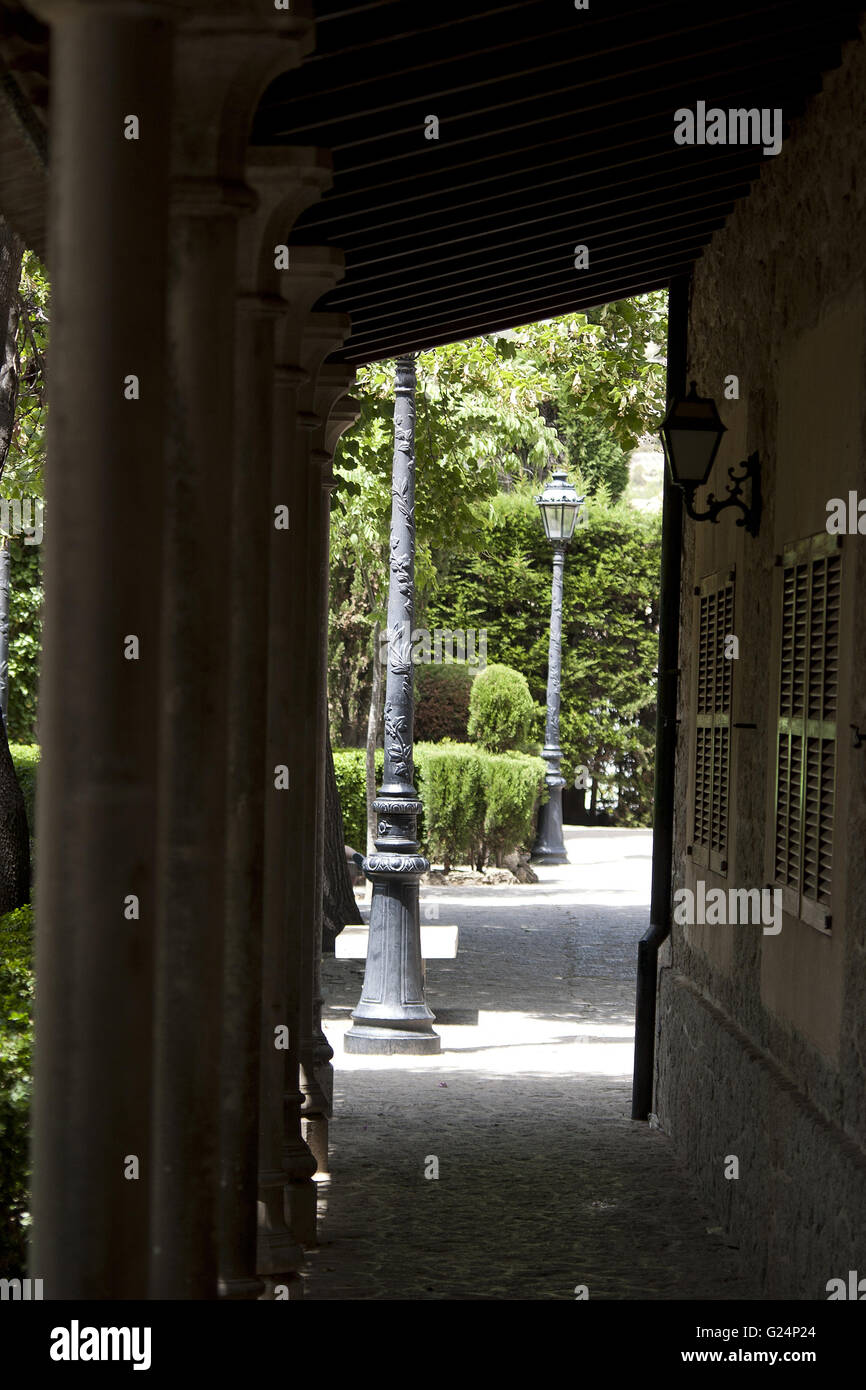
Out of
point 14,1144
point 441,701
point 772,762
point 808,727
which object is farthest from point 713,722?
point 441,701

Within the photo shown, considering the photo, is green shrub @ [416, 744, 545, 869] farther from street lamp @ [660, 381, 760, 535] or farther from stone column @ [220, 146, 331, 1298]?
stone column @ [220, 146, 331, 1298]

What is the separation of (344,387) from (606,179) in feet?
5.28

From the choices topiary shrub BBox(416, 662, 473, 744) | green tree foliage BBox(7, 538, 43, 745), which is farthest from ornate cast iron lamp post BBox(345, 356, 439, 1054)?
topiary shrub BBox(416, 662, 473, 744)

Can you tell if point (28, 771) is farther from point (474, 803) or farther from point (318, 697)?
point (318, 697)

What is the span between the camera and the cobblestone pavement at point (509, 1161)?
6.68 m

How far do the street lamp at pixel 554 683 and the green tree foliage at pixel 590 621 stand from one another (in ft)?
20.3

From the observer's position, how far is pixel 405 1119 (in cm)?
953

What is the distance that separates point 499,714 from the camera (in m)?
25.1

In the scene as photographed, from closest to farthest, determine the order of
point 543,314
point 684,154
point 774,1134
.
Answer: point 774,1134, point 684,154, point 543,314

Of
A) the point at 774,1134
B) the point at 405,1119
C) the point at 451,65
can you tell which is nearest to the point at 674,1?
the point at 451,65

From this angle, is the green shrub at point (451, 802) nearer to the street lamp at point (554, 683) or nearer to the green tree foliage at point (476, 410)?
the green tree foliage at point (476, 410)

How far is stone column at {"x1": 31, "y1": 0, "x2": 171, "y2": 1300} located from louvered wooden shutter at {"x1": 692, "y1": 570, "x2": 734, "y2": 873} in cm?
540
